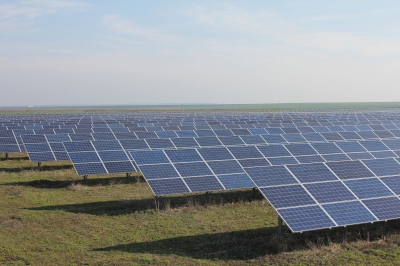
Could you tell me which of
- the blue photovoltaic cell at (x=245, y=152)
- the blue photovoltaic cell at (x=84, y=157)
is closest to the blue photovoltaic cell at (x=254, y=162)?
the blue photovoltaic cell at (x=245, y=152)

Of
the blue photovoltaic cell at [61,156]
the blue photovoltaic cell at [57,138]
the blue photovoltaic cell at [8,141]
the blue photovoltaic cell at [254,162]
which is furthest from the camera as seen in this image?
the blue photovoltaic cell at [8,141]

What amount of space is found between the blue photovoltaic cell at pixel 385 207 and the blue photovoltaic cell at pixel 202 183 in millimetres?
5695

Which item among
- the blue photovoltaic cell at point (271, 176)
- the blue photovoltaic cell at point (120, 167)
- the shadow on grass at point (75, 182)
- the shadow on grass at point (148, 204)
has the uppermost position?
the blue photovoltaic cell at point (271, 176)

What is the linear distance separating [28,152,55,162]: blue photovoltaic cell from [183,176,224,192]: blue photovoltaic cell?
36.0ft

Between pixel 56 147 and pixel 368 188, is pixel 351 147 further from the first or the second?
pixel 56 147

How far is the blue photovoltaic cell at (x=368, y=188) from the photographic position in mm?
12555

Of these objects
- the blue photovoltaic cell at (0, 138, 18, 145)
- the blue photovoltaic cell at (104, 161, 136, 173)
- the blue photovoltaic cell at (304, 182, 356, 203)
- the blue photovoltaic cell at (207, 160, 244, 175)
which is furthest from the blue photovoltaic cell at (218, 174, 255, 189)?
the blue photovoltaic cell at (0, 138, 18, 145)

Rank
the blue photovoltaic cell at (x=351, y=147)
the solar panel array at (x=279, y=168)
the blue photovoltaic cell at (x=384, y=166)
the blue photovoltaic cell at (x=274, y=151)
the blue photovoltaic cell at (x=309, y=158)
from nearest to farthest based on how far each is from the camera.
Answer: the solar panel array at (x=279, y=168) < the blue photovoltaic cell at (x=384, y=166) < the blue photovoltaic cell at (x=274, y=151) < the blue photovoltaic cell at (x=309, y=158) < the blue photovoltaic cell at (x=351, y=147)

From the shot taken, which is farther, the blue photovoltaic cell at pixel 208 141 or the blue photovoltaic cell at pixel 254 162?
the blue photovoltaic cell at pixel 208 141

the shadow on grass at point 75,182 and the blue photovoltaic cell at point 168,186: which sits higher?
the blue photovoltaic cell at point 168,186

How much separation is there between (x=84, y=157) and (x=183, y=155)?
5611 millimetres

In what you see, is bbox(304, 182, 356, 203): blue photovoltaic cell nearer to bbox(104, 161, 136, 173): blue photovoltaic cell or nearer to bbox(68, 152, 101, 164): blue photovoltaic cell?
bbox(104, 161, 136, 173): blue photovoltaic cell

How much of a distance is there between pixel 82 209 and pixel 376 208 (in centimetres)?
956

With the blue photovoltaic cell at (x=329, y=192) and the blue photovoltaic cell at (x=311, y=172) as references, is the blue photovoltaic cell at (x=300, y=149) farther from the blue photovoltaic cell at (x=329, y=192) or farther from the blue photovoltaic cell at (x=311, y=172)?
the blue photovoltaic cell at (x=329, y=192)
